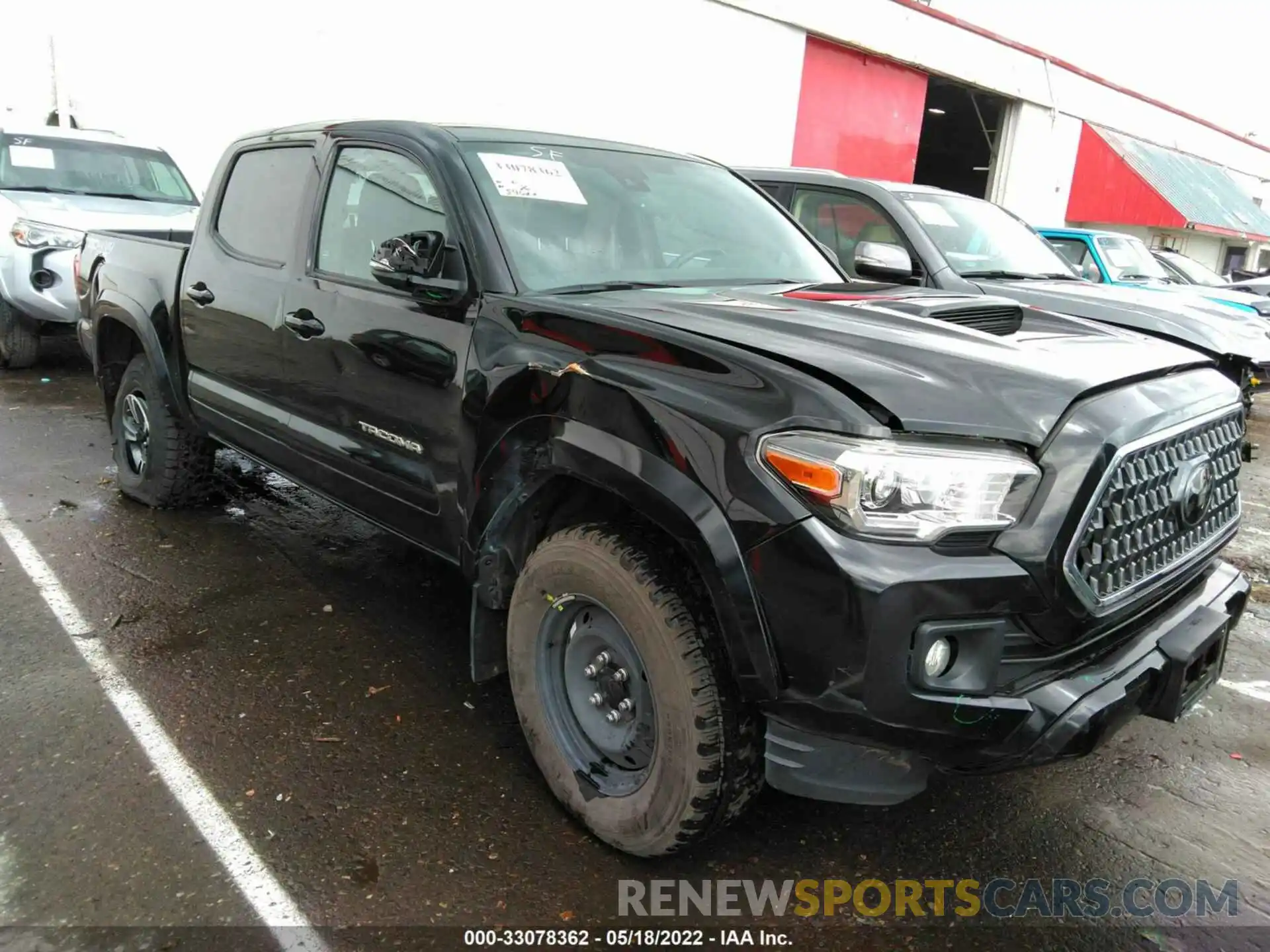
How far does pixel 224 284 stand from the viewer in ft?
12.5

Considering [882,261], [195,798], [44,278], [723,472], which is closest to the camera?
[723,472]

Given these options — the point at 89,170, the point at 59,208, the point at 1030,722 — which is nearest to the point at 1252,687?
Result: the point at 1030,722

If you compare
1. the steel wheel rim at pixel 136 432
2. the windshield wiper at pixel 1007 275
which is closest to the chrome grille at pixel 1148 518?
the windshield wiper at pixel 1007 275

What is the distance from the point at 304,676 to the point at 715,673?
5.95ft

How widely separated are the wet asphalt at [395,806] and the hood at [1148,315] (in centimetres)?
247

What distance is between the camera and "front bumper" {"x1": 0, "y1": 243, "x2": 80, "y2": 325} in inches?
282

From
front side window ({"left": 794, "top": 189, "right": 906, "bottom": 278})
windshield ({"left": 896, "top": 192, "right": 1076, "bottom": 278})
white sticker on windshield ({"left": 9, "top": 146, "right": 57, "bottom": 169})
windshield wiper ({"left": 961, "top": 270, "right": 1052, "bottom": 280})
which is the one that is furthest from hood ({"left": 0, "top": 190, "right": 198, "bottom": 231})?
windshield wiper ({"left": 961, "top": 270, "right": 1052, "bottom": 280})

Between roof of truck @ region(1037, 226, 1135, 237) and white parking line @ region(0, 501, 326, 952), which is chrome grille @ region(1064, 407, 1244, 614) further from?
roof of truck @ region(1037, 226, 1135, 237)

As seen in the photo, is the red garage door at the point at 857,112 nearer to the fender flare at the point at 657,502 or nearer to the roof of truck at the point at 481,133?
→ the roof of truck at the point at 481,133

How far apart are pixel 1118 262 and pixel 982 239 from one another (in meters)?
3.41

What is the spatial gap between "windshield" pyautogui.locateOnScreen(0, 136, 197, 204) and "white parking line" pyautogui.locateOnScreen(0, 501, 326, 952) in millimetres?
5853

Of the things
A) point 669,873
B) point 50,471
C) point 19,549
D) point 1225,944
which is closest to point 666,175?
point 669,873

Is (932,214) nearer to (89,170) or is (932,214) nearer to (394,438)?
(394,438)

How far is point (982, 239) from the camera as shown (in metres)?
6.44
